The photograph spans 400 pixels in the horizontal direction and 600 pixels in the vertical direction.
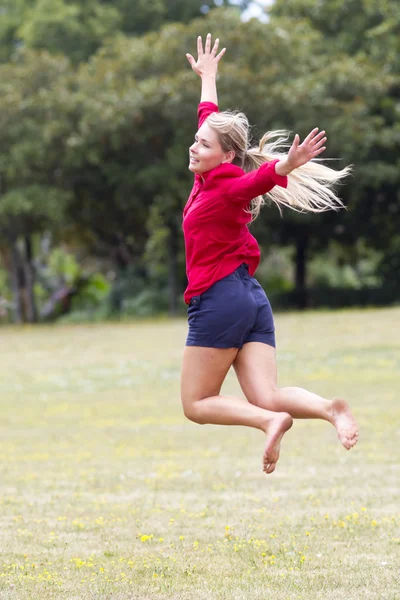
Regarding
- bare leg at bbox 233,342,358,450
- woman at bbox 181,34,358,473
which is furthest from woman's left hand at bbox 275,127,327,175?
bare leg at bbox 233,342,358,450

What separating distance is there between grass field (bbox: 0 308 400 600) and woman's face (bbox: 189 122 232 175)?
2350 millimetres

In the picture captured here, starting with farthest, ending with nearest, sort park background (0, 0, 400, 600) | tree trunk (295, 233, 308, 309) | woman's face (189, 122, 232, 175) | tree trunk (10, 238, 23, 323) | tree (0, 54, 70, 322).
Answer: tree trunk (295, 233, 308, 309) < tree trunk (10, 238, 23, 323) < tree (0, 54, 70, 322) < park background (0, 0, 400, 600) < woman's face (189, 122, 232, 175)

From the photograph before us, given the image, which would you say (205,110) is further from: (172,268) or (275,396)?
(172,268)

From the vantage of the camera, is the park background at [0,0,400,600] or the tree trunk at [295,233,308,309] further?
the tree trunk at [295,233,308,309]

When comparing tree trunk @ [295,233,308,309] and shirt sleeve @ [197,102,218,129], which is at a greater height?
shirt sleeve @ [197,102,218,129]

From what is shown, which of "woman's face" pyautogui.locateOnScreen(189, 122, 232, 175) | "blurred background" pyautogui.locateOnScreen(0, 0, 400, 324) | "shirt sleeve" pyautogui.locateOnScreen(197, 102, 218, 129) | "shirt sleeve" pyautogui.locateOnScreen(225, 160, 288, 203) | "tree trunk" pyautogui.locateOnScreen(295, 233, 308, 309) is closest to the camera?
"shirt sleeve" pyautogui.locateOnScreen(225, 160, 288, 203)

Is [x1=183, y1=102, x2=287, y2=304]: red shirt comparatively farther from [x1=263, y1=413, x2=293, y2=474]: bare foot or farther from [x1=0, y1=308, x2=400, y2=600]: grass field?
[x1=0, y1=308, x2=400, y2=600]: grass field

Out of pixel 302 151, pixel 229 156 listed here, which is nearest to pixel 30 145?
pixel 229 156

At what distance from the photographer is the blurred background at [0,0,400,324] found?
31.7 meters

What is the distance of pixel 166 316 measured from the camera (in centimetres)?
3559

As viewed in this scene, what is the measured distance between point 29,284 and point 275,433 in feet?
112

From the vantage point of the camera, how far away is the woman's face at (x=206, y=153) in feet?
17.5

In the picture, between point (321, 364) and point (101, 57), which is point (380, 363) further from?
point (101, 57)

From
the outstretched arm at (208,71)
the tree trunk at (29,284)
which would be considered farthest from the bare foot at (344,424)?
the tree trunk at (29,284)
